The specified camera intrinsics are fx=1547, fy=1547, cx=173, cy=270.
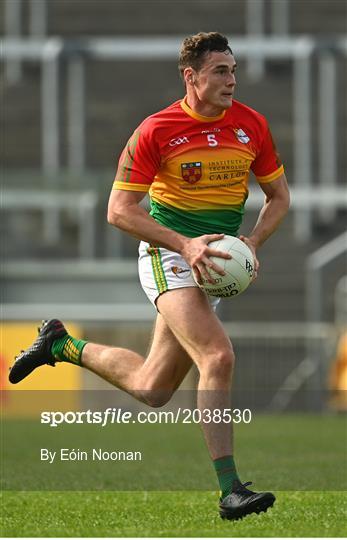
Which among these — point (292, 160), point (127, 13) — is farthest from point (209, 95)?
point (127, 13)

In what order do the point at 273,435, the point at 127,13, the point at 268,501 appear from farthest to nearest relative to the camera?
1. the point at 127,13
2. the point at 273,435
3. the point at 268,501

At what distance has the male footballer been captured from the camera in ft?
24.2

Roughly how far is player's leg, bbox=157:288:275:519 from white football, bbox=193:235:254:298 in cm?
15

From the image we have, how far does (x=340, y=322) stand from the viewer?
21.6 metres

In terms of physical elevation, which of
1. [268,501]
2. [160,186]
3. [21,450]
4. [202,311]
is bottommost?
[21,450]

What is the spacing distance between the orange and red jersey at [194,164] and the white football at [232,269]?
32cm

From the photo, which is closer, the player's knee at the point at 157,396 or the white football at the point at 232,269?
the white football at the point at 232,269

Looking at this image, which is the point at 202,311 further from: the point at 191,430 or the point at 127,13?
the point at 127,13

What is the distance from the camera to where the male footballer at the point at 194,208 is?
7.37m

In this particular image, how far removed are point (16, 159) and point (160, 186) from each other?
18810mm

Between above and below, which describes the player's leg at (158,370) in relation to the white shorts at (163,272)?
below

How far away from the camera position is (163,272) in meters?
7.73

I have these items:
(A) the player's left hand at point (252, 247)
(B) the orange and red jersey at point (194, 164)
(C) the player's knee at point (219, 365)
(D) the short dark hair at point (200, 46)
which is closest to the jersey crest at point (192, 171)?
(B) the orange and red jersey at point (194, 164)

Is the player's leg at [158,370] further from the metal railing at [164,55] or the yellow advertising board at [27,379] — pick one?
the metal railing at [164,55]
